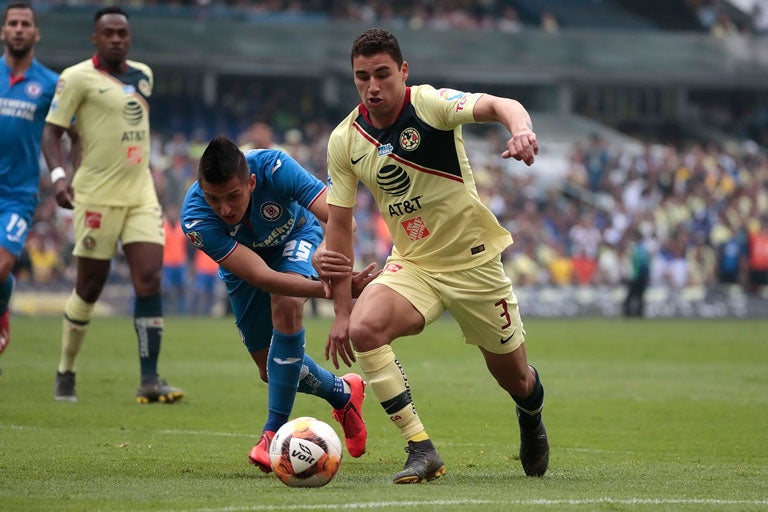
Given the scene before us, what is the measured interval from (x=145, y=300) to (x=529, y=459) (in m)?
4.84

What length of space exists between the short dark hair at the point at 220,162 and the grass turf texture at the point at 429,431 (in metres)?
1.74

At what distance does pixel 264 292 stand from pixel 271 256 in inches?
10.9

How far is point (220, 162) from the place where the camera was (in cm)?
740

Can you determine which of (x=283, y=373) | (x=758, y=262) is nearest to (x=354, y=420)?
(x=283, y=373)

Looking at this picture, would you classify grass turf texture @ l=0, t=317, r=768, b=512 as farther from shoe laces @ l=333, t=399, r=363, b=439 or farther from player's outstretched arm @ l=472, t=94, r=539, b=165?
player's outstretched arm @ l=472, t=94, r=539, b=165

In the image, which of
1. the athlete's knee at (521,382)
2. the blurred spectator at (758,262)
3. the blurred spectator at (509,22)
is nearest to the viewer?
the athlete's knee at (521,382)

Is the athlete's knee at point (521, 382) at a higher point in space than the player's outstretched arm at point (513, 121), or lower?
lower

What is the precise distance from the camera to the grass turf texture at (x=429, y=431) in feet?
21.8

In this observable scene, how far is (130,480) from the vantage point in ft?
24.0

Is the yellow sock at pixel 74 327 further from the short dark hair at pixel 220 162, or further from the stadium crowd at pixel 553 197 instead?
the stadium crowd at pixel 553 197

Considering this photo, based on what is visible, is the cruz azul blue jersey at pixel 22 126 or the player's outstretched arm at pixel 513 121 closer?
the player's outstretched arm at pixel 513 121

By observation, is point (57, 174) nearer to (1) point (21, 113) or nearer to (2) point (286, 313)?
(1) point (21, 113)

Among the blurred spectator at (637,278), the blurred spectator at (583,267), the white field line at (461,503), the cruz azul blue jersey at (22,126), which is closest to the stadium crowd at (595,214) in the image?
the blurred spectator at (583,267)

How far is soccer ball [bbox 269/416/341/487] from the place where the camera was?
23.4ft
